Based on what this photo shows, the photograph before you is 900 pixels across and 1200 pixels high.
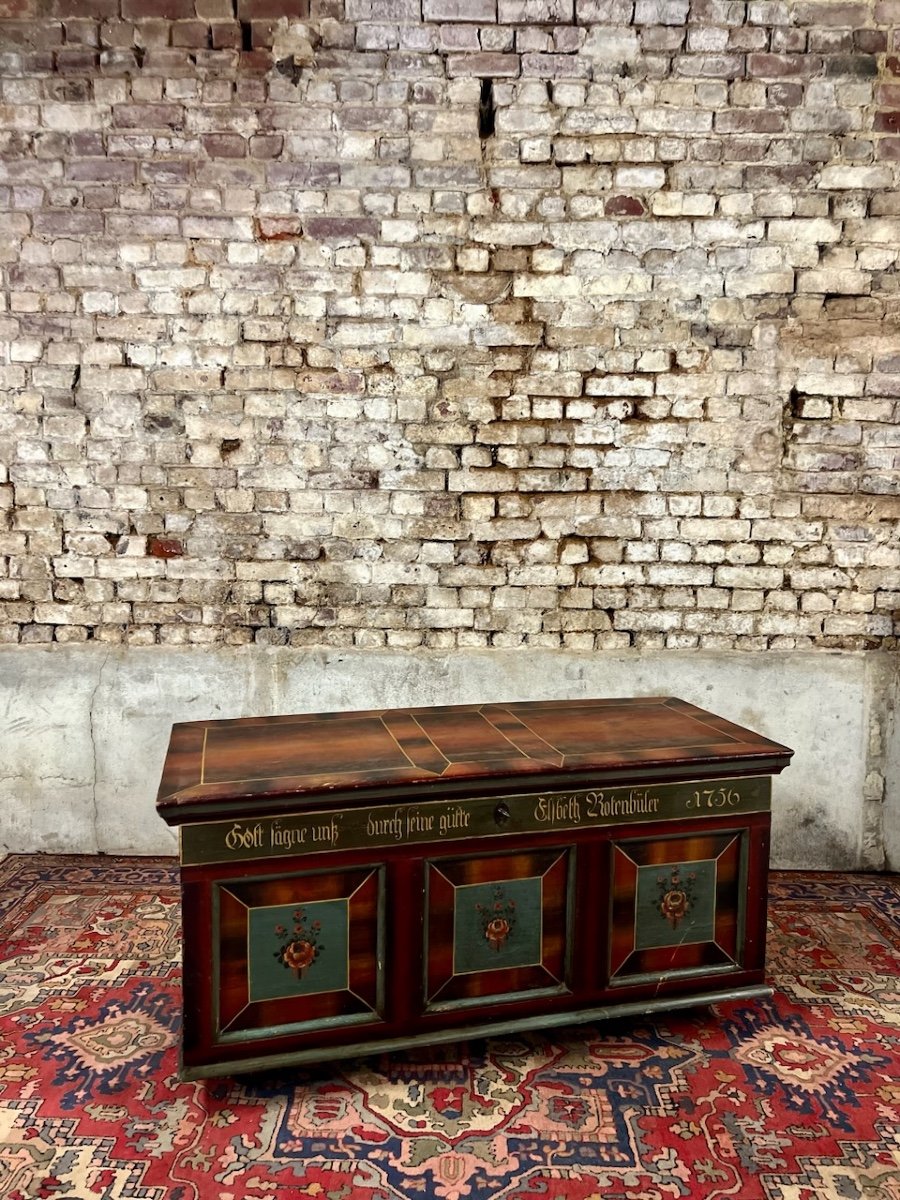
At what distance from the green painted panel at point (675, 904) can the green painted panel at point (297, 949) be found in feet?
2.87

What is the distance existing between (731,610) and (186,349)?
8.30ft

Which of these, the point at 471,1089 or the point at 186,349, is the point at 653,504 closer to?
the point at 186,349

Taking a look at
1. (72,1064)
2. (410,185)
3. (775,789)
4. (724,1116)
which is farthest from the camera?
(775,789)

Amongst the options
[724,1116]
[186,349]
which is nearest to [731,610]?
[724,1116]

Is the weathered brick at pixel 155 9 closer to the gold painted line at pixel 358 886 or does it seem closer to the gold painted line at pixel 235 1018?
the gold painted line at pixel 358 886

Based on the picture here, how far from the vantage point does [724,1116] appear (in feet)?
6.82

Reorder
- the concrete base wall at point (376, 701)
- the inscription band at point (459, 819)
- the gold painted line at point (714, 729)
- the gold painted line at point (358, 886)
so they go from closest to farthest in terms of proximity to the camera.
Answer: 1. the inscription band at point (459, 819)
2. the gold painted line at point (358, 886)
3. the gold painted line at point (714, 729)
4. the concrete base wall at point (376, 701)

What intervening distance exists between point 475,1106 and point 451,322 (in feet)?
9.01

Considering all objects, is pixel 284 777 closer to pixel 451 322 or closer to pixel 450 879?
pixel 450 879

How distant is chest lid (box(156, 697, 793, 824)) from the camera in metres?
2.14

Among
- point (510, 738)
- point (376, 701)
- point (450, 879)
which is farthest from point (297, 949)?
point (376, 701)

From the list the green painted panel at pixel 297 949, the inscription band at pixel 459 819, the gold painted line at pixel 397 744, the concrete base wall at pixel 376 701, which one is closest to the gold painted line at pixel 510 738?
the inscription band at pixel 459 819

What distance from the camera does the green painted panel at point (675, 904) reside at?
2420mm

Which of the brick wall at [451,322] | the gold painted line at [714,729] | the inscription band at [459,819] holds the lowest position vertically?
the inscription band at [459,819]
